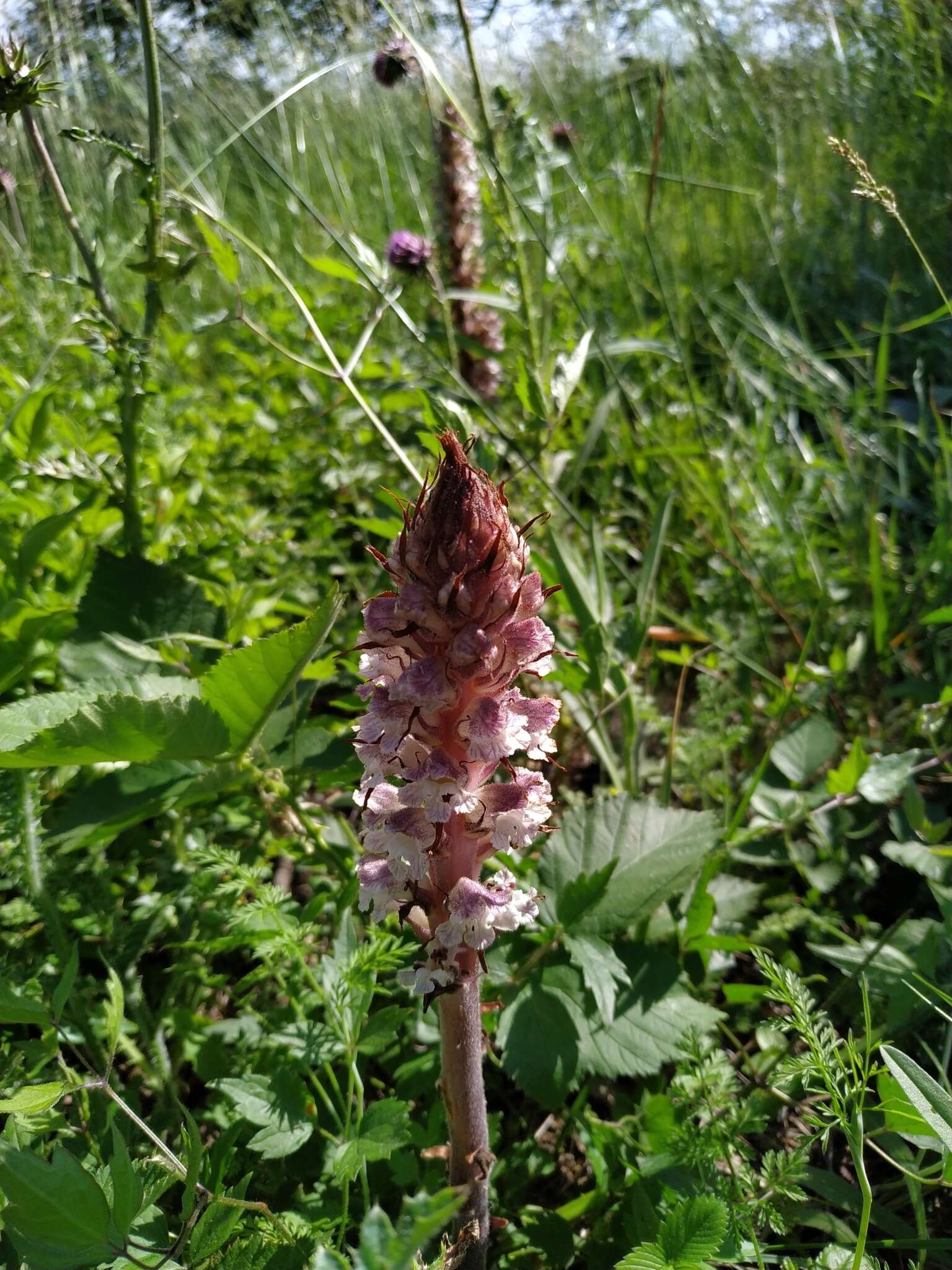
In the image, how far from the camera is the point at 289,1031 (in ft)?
4.30

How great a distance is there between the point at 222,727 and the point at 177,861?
0.62 meters

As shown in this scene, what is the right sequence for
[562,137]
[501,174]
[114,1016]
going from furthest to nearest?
1. [562,137]
2. [501,174]
3. [114,1016]

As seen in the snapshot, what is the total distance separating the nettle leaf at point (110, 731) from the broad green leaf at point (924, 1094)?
919 millimetres

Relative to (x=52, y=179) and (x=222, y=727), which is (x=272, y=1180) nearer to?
(x=222, y=727)

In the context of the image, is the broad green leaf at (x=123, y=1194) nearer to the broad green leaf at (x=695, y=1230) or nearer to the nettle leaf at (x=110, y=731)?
the nettle leaf at (x=110, y=731)

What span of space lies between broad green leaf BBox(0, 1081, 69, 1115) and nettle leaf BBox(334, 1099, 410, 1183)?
13.6 inches

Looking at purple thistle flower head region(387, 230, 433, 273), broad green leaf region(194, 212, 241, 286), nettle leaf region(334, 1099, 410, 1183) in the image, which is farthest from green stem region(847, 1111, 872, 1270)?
purple thistle flower head region(387, 230, 433, 273)

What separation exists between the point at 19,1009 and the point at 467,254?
10.4 feet

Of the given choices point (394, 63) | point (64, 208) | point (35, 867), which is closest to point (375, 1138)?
point (35, 867)

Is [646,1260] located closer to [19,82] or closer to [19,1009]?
[19,1009]

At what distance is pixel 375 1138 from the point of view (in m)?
1.10

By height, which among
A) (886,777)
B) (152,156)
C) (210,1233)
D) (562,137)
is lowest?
(886,777)

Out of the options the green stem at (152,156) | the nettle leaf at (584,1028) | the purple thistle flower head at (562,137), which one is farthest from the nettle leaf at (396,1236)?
the purple thistle flower head at (562,137)

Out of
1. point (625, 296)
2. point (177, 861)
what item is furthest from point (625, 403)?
point (177, 861)
